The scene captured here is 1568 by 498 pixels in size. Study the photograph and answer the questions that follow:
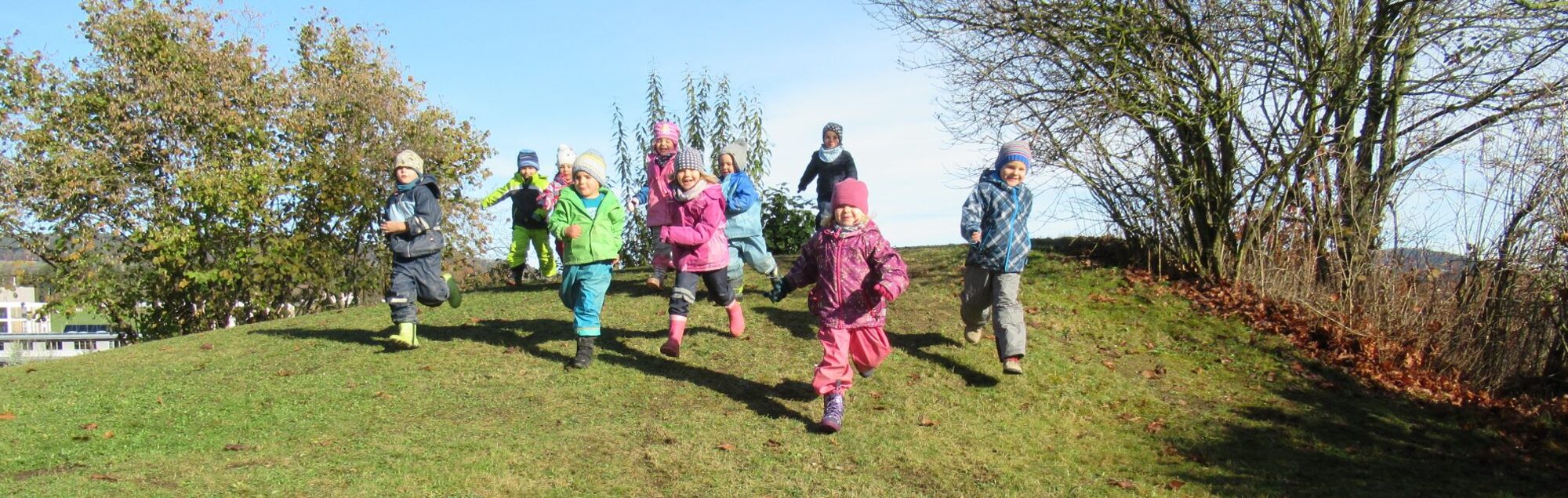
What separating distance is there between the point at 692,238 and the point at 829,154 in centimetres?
337

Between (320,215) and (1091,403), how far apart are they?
1200cm

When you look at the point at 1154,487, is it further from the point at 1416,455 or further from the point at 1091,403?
the point at 1416,455

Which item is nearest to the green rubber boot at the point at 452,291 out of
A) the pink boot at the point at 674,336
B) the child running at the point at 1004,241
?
the pink boot at the point at 674,336

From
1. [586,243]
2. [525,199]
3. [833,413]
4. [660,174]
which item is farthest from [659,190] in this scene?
[833,413]

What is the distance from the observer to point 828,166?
10602 mm

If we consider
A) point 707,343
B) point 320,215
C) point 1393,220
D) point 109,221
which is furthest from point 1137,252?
point 109,221

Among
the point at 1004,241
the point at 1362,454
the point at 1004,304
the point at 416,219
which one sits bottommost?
the point at 1362,454

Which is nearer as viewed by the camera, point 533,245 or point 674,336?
point 674,336

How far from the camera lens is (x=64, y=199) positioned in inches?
590

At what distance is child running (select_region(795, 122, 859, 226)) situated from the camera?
10.6 metres

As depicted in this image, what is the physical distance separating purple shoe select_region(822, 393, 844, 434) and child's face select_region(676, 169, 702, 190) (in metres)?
2.20

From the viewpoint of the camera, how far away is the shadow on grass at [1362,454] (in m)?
5.98

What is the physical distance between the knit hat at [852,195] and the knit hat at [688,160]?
1.67m

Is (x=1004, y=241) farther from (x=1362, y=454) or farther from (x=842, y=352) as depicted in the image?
(x=1362, y=454)
